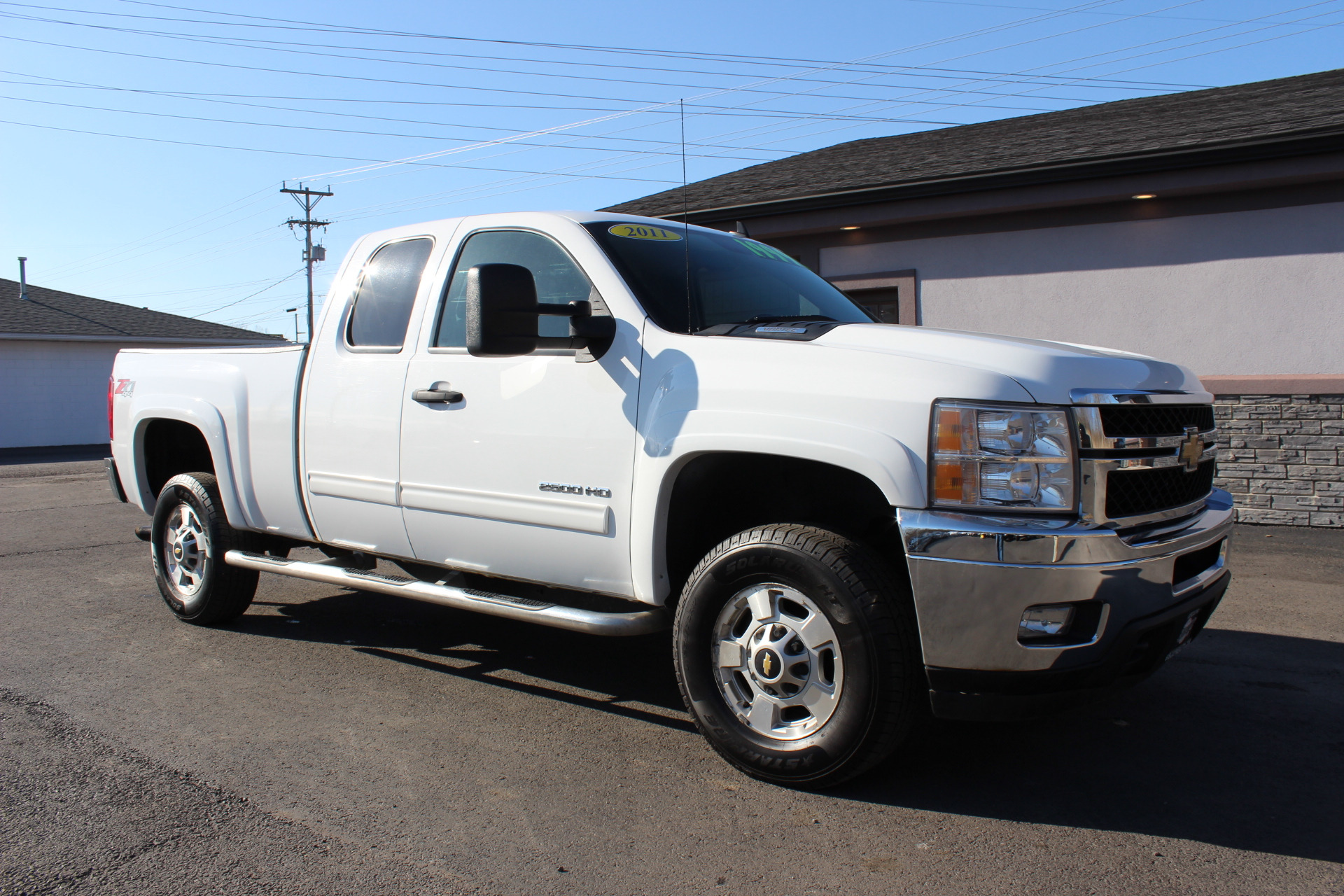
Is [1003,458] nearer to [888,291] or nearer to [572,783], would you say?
[572,783]

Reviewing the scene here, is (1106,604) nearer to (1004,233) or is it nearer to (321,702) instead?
(321,702)

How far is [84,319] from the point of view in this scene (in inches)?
1216

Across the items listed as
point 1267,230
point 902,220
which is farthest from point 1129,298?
point 902,220

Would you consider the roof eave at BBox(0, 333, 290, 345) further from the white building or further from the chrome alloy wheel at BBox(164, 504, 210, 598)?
the chrome alloy wheel at BBox(164, 504, 210, 598)

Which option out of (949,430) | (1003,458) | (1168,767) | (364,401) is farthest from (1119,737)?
Answer: (364,401)

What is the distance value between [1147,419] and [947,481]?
82cm

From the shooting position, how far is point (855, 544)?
3.22 m

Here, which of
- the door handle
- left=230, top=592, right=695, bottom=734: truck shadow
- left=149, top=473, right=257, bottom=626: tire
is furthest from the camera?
left=149, top=473, right=257, bottom=626: tire

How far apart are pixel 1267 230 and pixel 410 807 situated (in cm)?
932

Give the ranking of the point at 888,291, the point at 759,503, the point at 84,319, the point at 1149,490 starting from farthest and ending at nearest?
the point at 84,319 < the point at 888,291 < the point at 759,503 < the point at 1149,490

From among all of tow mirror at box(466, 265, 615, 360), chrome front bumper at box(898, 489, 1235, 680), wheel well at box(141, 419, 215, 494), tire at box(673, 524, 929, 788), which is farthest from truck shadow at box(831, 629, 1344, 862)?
wheel well at box(141, 419, 215, 494)

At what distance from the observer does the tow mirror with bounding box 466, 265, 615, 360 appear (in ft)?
11.9

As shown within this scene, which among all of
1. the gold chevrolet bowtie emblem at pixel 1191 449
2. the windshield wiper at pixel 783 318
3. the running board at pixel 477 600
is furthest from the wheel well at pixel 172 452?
the gold chevrolet bowtie emblem at pixel 1191 449

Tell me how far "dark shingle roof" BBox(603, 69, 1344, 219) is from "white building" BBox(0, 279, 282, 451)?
804 inches
